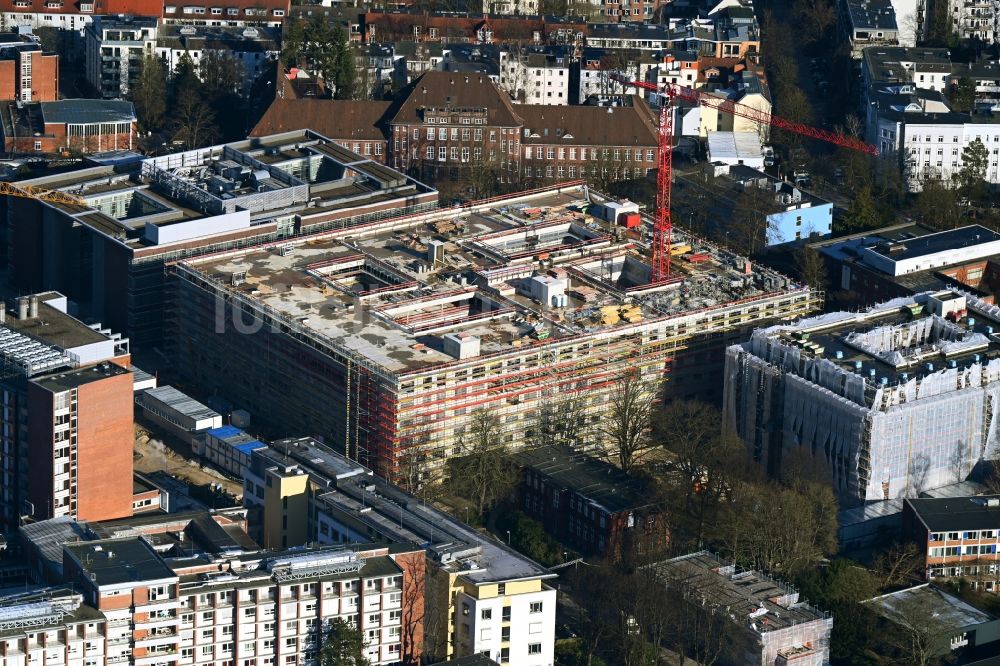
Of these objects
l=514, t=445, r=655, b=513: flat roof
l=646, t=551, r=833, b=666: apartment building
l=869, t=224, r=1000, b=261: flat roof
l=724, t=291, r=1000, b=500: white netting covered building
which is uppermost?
l=869, t=224, r=1000, b=261: flat roof

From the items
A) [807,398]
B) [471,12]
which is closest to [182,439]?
[807,398]

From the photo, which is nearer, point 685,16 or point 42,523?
point 42,523

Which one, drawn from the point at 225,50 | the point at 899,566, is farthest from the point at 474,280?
the point at 225,50

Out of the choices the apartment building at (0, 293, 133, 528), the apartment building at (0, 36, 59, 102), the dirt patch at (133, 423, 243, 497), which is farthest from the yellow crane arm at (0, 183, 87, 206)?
the apartment building at (0, 293, 133, 528)

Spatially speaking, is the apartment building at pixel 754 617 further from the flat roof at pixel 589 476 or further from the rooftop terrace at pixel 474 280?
the rooftop terrace at pixel 474 280

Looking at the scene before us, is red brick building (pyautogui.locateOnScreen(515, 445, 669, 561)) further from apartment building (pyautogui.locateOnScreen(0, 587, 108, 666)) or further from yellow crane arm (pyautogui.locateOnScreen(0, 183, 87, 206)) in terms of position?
yellow crane arm (pyautogui.locateOnScreen(0, 183, 87, 206))

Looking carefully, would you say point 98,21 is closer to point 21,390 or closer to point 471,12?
point 471,12
